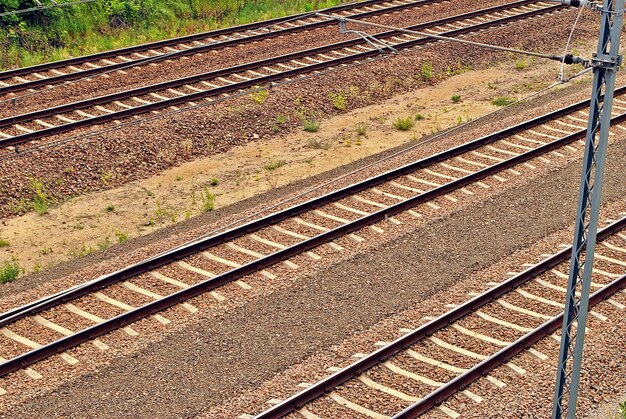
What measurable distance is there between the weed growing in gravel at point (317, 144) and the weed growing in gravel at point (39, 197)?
22.0ft

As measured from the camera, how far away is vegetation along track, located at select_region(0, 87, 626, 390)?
14.6 meters

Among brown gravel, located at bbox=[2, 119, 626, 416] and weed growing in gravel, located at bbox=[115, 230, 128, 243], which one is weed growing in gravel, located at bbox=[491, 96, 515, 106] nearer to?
brown gravel, located at bbox=[2, 119, 626, 416]

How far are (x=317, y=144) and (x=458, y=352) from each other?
35.2 feet

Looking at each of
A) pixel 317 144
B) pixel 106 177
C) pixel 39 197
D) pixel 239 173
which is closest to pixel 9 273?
pixel 39 197

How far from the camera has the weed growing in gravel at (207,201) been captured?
19891mm

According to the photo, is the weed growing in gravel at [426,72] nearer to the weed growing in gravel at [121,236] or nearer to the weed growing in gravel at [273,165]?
the weed growing in gravel at [273,165]

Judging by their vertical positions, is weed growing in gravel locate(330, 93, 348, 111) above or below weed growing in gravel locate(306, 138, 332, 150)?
above

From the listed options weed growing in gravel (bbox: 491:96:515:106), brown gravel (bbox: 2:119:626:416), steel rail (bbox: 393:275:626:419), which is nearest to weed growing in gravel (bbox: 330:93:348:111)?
weed growing in gravel (bbox: 491:96:515:106)

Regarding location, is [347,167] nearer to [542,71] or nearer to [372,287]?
[372,287]

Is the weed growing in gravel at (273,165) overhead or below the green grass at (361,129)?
below

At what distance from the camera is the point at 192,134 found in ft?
75.7

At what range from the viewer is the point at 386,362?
13.4m

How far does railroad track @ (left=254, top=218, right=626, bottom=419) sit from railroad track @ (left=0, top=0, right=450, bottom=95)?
14.5 m

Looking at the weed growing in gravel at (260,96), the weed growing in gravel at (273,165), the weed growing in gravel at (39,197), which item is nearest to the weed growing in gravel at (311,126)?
the weed growing in gravel at (260,96)
